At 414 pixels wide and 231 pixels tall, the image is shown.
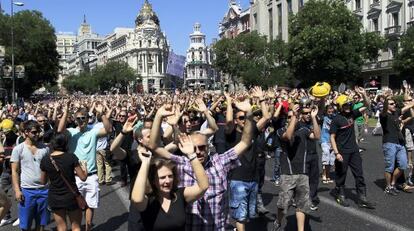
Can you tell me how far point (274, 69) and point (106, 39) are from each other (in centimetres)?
15405

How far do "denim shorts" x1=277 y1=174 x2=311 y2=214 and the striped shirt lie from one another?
2.14 metres

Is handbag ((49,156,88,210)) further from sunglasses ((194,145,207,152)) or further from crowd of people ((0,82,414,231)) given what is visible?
sunglasses ((194,145,207,152))

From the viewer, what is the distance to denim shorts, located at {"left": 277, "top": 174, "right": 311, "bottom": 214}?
21.1ft

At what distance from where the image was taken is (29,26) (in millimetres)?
60344

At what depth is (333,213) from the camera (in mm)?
7801

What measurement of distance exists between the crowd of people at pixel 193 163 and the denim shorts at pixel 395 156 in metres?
0.02

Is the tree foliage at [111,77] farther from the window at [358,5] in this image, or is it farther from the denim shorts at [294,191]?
the denim shorts at [294,191]

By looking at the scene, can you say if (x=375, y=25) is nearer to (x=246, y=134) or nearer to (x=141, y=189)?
(x=246, y=134)

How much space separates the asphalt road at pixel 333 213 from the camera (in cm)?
708

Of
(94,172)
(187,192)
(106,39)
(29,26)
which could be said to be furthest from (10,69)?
(106,39)

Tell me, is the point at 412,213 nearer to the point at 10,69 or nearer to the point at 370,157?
the point at 370,157

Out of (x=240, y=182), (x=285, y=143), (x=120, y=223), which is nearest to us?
(x=240, y=182)

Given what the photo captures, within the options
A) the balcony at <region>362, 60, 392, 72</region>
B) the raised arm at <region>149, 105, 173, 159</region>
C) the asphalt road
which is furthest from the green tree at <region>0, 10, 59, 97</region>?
the raised arm at <region>149, 105, 173, 159</region>

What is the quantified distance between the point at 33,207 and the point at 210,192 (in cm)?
292
